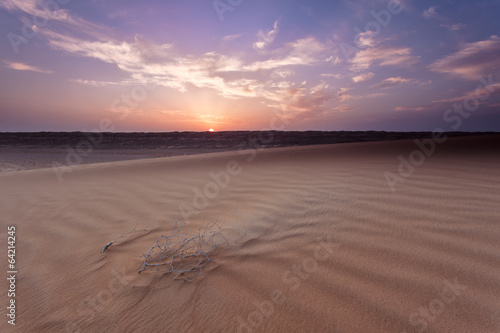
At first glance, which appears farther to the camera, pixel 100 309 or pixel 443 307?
pixel 100 309

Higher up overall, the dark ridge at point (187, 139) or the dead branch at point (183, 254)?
the dark ridge at point (187, 139)

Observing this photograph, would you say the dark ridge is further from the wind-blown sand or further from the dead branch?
the dead branch

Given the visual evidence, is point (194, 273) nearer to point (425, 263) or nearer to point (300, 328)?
point (300, 328)

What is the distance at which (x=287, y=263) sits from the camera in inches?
62.9

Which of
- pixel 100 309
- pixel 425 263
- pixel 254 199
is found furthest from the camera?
pixel 254 199

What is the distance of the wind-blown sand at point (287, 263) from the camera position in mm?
1188

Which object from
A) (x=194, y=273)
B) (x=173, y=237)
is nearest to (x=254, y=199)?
(x=173, y=237)

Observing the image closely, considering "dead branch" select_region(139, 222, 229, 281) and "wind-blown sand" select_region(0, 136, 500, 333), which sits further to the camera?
"dead branch" select_region(139, 222, 229, 281)

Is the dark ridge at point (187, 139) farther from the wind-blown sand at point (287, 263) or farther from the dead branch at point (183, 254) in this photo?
the dead branch at point (183, 254)

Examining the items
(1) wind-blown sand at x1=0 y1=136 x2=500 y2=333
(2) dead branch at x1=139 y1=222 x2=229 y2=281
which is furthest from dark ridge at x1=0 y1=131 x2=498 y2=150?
(2) dead branch at x1=139 y1=222 x2=229 y2=281

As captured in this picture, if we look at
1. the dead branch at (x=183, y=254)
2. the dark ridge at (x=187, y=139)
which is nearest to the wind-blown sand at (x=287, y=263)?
the dead branch at (x=183, y=254)

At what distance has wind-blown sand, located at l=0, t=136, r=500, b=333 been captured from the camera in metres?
1.19

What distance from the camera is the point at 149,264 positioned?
63.9 inches

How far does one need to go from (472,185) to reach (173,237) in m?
3.15
